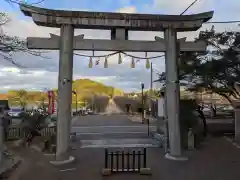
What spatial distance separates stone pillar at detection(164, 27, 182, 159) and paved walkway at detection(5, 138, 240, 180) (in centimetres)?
86

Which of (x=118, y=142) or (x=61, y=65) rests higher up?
(x=61, y=65)

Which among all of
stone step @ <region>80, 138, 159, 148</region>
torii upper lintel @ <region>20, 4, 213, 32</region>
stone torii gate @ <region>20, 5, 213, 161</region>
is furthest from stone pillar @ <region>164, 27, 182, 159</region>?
stone step @ <region>80, 138, 159, 148</region>

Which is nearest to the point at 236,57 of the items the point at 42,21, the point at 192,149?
the point at 192,149

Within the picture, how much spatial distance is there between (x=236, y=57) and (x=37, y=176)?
49.6 ft

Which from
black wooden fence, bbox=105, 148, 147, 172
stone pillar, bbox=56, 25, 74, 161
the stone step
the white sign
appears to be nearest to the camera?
black wooden fence, bbox=105, 148, 147, 172

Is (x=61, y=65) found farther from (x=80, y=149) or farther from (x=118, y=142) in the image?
(x=118, y=142)

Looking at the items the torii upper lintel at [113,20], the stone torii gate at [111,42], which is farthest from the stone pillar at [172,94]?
the torii upper lintel at [113,20]

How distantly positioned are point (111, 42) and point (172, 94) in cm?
373

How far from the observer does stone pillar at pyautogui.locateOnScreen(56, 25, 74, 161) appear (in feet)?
39.1

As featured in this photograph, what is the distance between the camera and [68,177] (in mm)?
9594

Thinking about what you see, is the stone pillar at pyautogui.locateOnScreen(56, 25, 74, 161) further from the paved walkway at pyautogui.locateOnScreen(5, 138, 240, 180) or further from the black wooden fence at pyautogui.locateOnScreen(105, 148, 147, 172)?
the black wooden fence at pyautogui.locateOnScreen(105, 148, 147, 172)

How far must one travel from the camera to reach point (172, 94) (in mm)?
12867

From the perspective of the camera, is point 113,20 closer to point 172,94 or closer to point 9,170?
point 172,94

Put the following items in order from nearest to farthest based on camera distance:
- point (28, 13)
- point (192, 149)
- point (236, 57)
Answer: point (28, 13) → point (192, 149) → point (236, 57)
